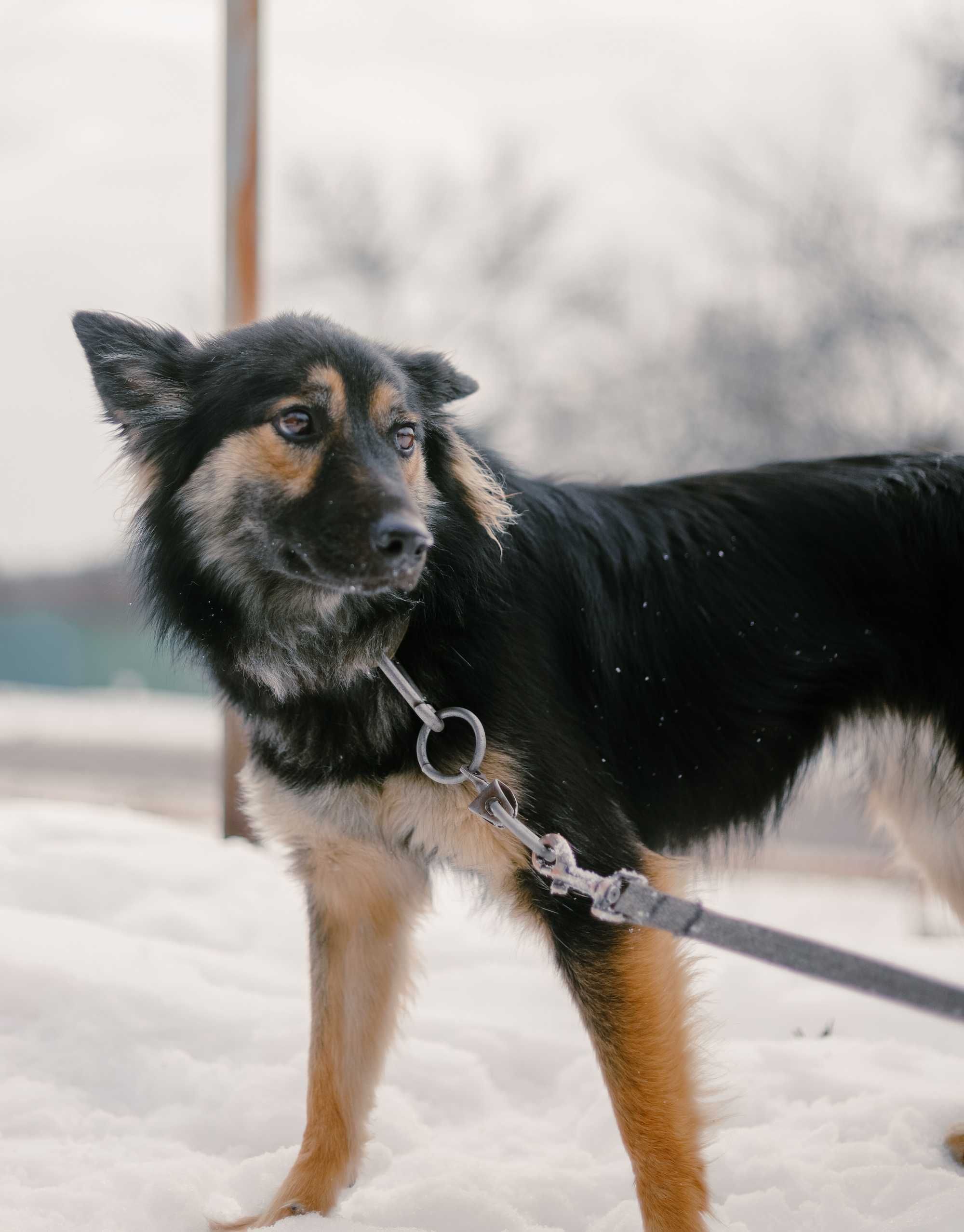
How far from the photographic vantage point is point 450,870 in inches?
90.5

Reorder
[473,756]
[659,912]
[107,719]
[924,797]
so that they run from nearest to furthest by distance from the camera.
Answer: [659,912] → [473,756] → [924,797] → [107,719]

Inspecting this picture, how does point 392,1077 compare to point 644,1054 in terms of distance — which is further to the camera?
point 392,1077

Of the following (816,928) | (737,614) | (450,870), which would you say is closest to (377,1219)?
(450,870)

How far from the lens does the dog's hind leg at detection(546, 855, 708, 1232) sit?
6.37 feet

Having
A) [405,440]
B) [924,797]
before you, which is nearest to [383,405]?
[405,440]

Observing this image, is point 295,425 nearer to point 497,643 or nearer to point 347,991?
point 497,643

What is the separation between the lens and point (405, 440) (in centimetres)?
224

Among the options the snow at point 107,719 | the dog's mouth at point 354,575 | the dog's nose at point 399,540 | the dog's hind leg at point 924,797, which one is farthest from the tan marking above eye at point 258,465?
the snow at point 107,719

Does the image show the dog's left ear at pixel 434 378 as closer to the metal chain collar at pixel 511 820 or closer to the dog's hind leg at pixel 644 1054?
the metal chain collar at pixel 511 820

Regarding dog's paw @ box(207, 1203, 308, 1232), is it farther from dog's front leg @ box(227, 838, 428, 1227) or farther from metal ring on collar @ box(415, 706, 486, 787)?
metal ring on collar @ box(415, 706, 486, 787)

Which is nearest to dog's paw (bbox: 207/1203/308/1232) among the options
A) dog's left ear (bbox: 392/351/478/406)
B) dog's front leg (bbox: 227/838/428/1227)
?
dog's front leg (bbox: 227/838/428/1227)

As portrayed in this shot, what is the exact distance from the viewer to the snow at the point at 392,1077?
2.16 meters

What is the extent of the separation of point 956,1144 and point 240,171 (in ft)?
13.3

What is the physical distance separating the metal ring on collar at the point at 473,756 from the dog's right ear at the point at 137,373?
905 mm
